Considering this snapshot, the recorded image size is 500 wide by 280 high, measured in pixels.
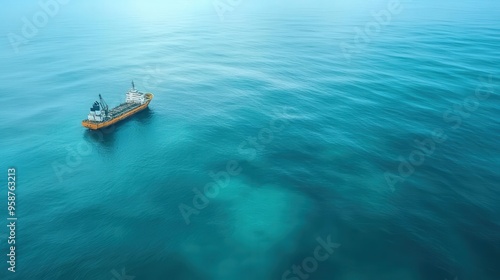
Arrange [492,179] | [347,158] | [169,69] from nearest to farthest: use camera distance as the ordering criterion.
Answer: [492,179] < [347,158] < [169,69]

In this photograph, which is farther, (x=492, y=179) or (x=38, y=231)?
(x=492, y=179)

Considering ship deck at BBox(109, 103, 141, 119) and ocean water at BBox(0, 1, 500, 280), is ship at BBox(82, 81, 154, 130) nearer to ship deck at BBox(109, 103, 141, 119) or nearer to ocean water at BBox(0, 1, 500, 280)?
ship deck at BBox(109, 103, 141, 119)

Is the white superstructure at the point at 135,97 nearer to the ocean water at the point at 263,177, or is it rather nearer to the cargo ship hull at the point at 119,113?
the cargo ship hull at the point at 119,113

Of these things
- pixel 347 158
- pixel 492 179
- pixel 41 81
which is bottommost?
pixel 41 81

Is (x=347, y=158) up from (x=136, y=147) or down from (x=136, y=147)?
up

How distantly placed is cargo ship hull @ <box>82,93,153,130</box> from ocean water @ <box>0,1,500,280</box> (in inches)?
126

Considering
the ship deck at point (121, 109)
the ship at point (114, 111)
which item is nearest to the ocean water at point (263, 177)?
the ship at point (114, 111)

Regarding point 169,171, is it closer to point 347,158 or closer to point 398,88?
point 347,158

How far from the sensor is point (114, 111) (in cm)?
10706

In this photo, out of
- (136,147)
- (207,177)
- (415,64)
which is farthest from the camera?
(415,64)

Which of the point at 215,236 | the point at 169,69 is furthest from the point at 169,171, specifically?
the point at 169,69

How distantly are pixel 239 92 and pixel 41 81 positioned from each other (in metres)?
103

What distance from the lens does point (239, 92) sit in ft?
422

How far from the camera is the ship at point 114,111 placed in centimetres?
9650
